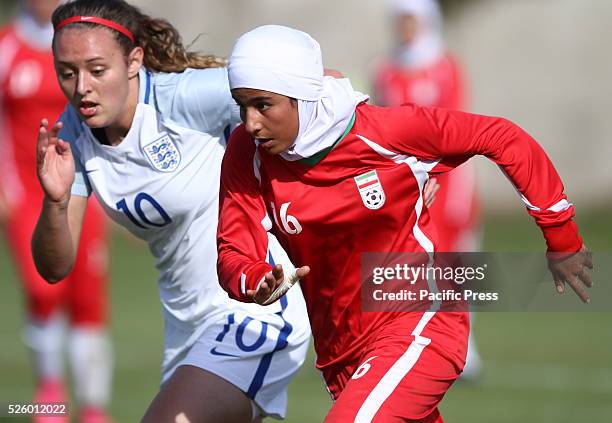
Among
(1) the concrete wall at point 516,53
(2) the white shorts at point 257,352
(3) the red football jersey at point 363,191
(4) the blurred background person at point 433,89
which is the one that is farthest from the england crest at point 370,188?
(1) the concrete wall at point 516,53

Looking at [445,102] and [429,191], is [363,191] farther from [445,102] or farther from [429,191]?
[445,102]

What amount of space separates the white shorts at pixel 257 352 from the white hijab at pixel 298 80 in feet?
3.30

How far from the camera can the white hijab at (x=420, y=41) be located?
35.8ft

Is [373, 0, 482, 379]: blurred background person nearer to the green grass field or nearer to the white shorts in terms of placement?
the green grass field

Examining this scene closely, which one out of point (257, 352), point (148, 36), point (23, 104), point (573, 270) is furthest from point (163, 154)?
point (23, 104)

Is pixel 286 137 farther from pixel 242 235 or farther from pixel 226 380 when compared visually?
pixel 226 380

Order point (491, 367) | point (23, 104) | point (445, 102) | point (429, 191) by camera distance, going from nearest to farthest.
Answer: point (429, 191)
point (23, 104)
point (491, 367)
point (445, 102)

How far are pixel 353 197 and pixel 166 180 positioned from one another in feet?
3.34

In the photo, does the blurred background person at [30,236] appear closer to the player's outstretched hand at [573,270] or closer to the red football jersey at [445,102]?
the red football jersey at [445,102]

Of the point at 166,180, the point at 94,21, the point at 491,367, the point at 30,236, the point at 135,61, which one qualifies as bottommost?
the point at 491,367

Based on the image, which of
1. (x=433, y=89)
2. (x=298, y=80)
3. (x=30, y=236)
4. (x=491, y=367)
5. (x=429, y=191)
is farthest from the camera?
(x=433, y=89)

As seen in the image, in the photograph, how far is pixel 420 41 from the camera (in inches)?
433

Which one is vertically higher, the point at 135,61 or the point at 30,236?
the point at 135,61

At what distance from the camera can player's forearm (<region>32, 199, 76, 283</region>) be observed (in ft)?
16.8
